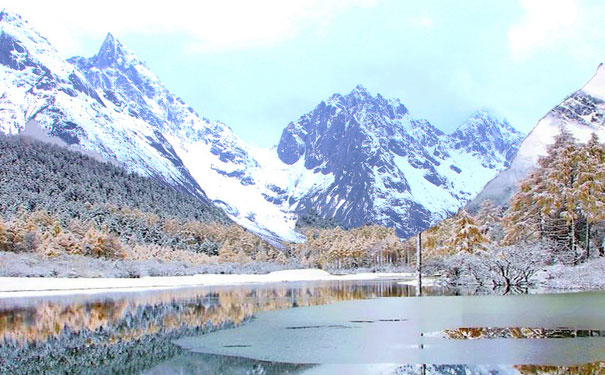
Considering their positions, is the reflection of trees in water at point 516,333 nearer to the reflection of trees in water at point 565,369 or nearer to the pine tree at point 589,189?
the reflection of trees in water at point 565,369

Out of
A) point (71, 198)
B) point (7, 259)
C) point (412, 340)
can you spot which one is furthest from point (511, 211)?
point (71, 198)

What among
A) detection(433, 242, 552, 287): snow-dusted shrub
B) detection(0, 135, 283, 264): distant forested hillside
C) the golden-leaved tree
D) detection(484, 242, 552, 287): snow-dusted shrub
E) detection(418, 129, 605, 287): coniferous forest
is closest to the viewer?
detection(484, 242, 552, 287): snow-dusted shrub

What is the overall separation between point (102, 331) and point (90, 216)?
107 meters

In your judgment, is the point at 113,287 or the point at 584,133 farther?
the point at 584,133

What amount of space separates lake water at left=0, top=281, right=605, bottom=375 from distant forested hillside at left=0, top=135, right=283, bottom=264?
53.0m

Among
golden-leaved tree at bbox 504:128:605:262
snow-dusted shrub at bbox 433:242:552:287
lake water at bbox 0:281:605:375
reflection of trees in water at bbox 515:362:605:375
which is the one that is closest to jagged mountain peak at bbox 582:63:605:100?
golden-leaved tree at bbox 504:128:605:262

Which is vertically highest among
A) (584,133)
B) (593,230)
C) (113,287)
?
(584,133)

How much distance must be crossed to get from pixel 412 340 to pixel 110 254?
234ft

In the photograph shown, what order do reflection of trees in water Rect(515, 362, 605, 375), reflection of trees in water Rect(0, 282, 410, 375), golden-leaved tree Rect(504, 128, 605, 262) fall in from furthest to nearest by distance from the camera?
1. golden-leaved tree Rect(504, 128, 605, 262)
2. reflection of trees in water Rect(0, 282, 410, 375)
3. reflection of trees in water Rect(515, 362, 605, 375)

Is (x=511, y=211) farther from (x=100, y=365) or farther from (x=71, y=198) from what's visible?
(x=71, y=198)

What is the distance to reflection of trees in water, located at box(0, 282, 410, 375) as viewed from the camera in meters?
15.5

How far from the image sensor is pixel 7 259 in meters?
57.9

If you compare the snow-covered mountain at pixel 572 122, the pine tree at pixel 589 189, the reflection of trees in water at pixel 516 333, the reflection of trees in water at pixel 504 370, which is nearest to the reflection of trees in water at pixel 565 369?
the reflection of trees in water at pixel 504 370

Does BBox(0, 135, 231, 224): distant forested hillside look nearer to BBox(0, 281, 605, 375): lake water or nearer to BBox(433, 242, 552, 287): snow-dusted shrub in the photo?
BBox(433, 242, 552, 287): snow-dusted shrub
